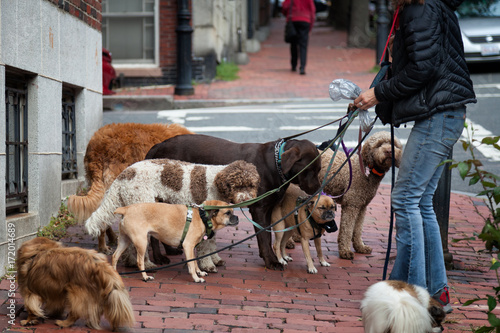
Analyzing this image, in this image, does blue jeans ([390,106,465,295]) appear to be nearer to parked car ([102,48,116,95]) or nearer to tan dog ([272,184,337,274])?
tan dog ([272,184,337,274])

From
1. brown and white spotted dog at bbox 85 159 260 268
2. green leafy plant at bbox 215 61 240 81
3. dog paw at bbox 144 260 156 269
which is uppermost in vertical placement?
green leafy plant at bbox 215 61 240 81

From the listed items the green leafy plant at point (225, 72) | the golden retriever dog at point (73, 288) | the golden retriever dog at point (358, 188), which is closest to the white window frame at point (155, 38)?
the green leafy plant at point (225, 72)

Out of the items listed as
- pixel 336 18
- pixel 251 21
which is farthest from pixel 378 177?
pixel 336 18

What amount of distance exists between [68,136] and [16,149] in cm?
162

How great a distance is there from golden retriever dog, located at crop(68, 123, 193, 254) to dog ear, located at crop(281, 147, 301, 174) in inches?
63.8

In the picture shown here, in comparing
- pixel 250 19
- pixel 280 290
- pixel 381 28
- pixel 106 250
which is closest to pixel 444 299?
pixel 280 290

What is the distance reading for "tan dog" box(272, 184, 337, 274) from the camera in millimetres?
5953

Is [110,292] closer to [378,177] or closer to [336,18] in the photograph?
[378,177]

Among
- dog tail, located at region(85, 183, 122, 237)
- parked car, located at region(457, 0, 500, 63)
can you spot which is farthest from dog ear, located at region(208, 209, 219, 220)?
parked car, located at region(457, 0, 500, 63)

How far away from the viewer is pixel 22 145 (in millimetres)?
6152

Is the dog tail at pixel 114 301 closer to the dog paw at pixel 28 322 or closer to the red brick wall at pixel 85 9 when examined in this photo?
the dog paw at pixel 28 322

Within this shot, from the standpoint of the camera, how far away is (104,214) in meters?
5.65

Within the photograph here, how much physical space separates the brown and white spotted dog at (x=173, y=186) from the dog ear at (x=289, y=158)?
346 millimetres

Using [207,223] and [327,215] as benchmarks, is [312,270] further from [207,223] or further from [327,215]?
[207,223]
